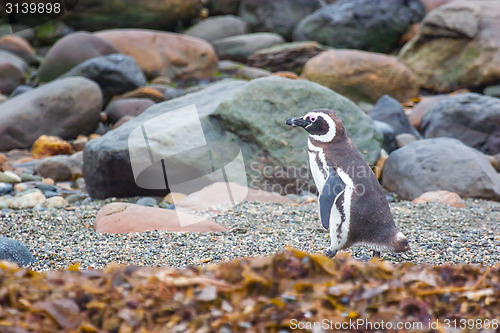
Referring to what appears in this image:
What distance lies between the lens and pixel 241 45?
15594 mm

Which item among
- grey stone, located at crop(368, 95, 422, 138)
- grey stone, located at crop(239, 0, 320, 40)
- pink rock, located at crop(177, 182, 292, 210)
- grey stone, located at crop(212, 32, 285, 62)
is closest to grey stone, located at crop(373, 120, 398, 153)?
grey stone, located at crop(368, 95, 422, 138)

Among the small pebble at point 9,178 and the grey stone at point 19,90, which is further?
the grey stone at point 19,90

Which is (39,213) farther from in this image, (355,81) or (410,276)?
(355,81)

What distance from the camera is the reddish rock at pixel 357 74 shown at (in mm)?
11500

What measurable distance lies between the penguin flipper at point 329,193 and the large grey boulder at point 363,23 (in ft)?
41.3

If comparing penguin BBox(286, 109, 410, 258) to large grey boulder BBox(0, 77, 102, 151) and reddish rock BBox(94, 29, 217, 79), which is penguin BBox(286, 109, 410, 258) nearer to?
large grey boulder BBox(0, 77, 102, 151)

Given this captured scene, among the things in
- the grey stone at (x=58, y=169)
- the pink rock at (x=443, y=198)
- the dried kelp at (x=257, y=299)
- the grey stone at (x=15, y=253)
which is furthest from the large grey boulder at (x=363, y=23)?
the dried kelp at (x=257, y=299)

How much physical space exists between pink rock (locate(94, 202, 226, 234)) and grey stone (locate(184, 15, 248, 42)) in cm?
1204

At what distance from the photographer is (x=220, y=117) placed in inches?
267

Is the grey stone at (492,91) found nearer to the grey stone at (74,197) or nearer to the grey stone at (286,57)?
the grey stone at (286,57)

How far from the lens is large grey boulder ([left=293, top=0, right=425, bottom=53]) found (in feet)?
51.5

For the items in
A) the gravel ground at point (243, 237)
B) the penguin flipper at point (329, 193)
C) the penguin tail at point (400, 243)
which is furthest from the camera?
the gravel ground at point (243, 237)

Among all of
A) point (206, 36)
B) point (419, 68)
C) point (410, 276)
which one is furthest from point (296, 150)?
point (206, 36)

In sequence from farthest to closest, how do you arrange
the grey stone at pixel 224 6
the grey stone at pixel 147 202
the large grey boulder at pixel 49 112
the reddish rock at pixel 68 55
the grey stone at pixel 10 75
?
the grey stone at pixel 224 6 < the grey stone at pixel 10 75 < the reddish rock at pixel 68 55 < the large grey boulder at pixel 49 112 < the grey stone at pixel 147 202
